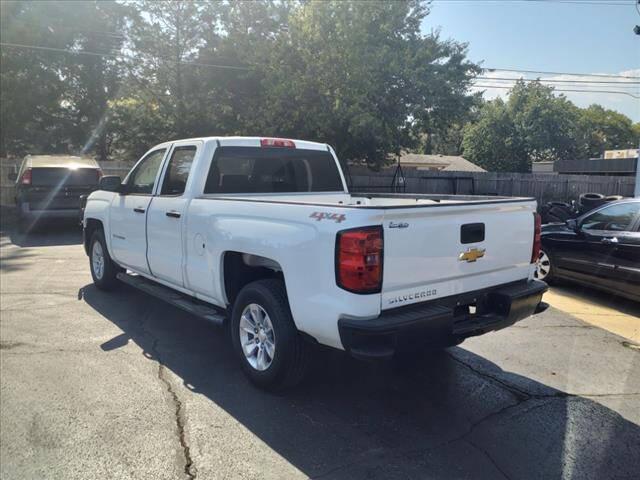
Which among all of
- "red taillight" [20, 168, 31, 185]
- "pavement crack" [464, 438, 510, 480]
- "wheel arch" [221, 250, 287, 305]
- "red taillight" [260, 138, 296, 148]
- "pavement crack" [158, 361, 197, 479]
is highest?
"red taillight" [260, 138, 296, 148]

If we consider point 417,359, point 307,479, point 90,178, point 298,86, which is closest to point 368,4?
point 298,86

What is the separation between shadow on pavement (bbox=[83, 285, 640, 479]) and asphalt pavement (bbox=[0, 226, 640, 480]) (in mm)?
12

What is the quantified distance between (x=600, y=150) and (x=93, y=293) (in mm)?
67357

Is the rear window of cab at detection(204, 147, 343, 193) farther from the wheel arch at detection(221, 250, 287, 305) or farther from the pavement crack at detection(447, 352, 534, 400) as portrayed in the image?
the pavement crack at detection(447, 352, 534, 400)

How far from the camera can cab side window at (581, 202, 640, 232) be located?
6.62m

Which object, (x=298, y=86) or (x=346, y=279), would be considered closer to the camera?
(x=346, y=279)

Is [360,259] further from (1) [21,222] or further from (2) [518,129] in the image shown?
(2) [518,129]

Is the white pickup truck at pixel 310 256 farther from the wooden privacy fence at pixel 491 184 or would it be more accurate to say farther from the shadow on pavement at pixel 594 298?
the wooden privacy fence at pixel 491 184

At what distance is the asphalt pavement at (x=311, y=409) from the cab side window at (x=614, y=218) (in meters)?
1.76

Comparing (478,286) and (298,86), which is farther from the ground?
(298,86)

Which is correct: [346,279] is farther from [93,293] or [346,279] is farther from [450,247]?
[93,293]

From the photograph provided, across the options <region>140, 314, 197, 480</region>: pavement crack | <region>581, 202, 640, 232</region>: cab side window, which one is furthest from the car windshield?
<region>581, 202, 640, 232</region>: cab side window

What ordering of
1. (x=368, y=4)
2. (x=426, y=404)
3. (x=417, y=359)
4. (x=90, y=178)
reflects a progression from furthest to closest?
(x=368, y=4)
(x=90, y=178)
(x=417, y=359)
(x=426, y=404)

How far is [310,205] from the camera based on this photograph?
137 inches
